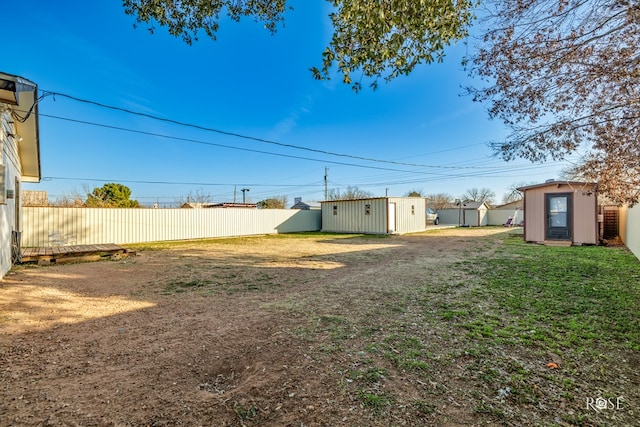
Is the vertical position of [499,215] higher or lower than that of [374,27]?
lower

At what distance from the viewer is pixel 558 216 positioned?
1058cm

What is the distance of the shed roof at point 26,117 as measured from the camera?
14.3 feet

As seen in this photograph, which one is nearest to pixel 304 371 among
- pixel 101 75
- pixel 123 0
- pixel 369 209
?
pixel 123 0

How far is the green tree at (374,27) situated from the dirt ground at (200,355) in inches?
105

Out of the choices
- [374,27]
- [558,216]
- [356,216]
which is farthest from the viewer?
[356,216]

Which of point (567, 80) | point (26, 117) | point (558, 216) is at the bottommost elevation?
point (558, 216)

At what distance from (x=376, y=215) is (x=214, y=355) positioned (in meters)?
15.0

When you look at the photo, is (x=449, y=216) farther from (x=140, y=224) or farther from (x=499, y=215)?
(x=140, y=224)

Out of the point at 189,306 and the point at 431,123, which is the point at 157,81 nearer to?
the point at 189,306

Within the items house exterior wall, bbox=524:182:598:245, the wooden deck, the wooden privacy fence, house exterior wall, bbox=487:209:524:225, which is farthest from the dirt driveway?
house exterior wall, bbox=487:209:524:225

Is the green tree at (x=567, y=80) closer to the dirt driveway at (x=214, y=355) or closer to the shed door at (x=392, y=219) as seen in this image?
the dirt driveway at (x=214, y=355)

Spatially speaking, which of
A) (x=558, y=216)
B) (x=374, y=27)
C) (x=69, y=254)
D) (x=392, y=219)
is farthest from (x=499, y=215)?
(x=69, y=254)

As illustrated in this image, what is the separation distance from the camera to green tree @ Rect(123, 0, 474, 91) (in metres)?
2.51

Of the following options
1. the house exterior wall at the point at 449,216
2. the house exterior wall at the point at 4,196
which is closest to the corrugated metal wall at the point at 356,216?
the house exterior wall at the point at 4,196
